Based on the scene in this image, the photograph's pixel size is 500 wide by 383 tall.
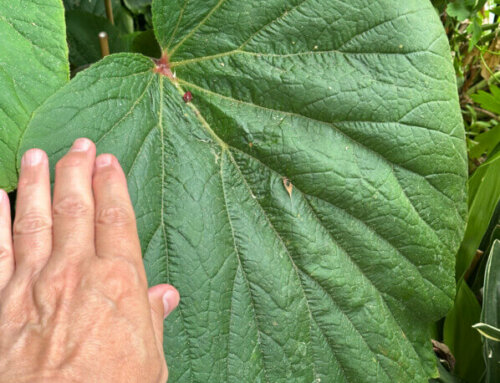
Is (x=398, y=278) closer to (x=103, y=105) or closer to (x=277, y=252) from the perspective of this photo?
(x=277, y=252)

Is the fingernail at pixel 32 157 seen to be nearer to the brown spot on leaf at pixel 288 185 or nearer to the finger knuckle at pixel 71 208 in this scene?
the finger knuckle at pixel 71 208

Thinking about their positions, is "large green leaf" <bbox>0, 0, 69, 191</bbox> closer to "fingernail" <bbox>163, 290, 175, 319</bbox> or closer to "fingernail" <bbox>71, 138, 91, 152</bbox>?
"fingernail" <bbox>71, 138, 91, 152</bbox>

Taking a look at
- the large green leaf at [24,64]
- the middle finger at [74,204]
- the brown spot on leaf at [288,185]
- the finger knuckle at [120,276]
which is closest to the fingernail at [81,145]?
the middle finger at [74,204]

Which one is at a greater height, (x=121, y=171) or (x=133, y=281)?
(x=121, y=171)

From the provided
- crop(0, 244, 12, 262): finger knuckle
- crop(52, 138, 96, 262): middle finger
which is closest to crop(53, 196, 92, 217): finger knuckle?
crop(52, 138, 96, 262): middle finger

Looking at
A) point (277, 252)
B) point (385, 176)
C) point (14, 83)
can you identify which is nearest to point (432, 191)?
point (385, 176)

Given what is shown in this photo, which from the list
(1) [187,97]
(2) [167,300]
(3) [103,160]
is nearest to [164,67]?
(1) [187,97]
